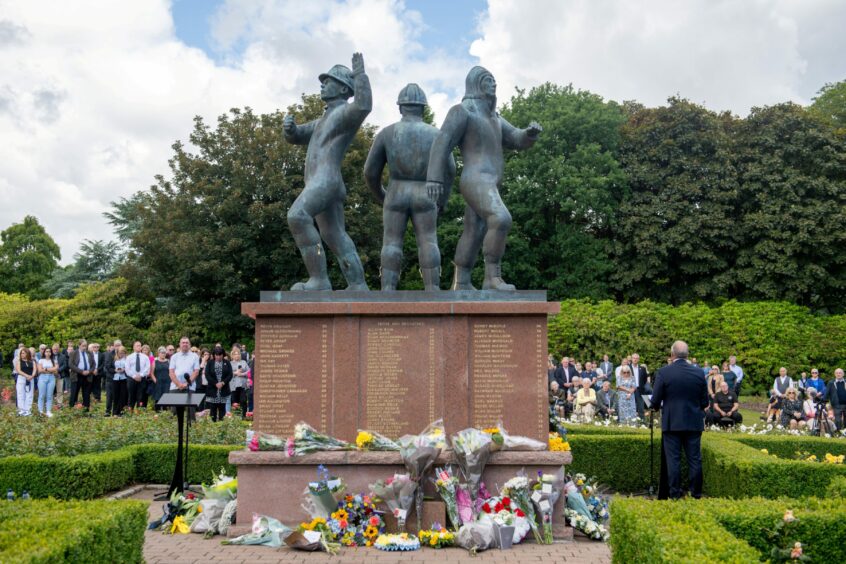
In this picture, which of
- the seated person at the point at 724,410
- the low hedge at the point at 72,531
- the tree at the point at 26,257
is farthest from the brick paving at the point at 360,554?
the tree at the point at 26,257

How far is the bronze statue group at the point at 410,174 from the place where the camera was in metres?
9.15

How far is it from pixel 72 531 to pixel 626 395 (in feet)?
47.5

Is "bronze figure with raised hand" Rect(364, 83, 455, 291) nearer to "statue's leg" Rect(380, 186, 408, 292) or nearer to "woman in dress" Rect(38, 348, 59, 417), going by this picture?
"statue's leg" Rect(380, 186, 408, 292)

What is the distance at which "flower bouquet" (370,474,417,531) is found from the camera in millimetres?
7770

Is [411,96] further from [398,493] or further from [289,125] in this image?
[398,493]

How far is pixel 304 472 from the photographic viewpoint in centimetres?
817

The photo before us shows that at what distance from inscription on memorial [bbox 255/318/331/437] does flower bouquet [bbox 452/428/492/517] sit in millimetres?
1557

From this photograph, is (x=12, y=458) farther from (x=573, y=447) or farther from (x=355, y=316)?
(x=573, y=447)

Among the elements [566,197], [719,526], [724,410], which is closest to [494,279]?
[719,526]

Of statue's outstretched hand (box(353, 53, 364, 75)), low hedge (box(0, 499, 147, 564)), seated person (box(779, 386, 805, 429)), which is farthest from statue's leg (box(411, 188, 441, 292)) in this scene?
seated person (box(779, 386, 805, 429))

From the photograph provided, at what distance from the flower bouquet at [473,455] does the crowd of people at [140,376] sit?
30.7ft

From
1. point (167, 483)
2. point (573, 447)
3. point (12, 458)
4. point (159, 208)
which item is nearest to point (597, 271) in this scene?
point (159, 208)

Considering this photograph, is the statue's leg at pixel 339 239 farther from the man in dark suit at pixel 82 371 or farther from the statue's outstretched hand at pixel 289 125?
the man in dark suit at pixel 82 371

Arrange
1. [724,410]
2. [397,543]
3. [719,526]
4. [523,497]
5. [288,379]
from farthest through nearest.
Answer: [724,410]
[288,379]
[523,497]
[397,543]
[719,526]
